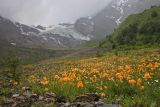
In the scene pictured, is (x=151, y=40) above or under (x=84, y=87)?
above

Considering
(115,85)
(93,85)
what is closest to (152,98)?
(115,85)

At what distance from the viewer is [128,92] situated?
1058cm

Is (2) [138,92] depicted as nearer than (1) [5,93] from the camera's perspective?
Yes

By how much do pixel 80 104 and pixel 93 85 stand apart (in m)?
3.12

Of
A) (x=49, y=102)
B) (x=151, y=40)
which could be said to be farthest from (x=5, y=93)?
(x=151, y=40)

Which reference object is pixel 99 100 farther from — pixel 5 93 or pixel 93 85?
pixel 5 93

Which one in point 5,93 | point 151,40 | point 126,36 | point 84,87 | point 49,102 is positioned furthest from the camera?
point 126,36

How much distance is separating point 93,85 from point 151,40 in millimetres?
89024

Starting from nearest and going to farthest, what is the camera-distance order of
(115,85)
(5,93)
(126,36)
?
(115,85) → (5,93) → (126,36)

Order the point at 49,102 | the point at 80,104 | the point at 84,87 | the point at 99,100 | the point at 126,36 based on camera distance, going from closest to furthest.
A: 1. the point at 80,104
2. the point at 99,100
3. the point at 49,102
4. the point at 84,87
5. the point at 126,36

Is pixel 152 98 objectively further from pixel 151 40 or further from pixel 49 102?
pixel 151 40

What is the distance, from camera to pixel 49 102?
408 inches

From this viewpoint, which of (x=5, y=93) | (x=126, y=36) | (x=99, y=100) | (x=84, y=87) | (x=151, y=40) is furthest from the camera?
(x=126, y=36)

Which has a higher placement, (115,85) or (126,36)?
(126,36)
